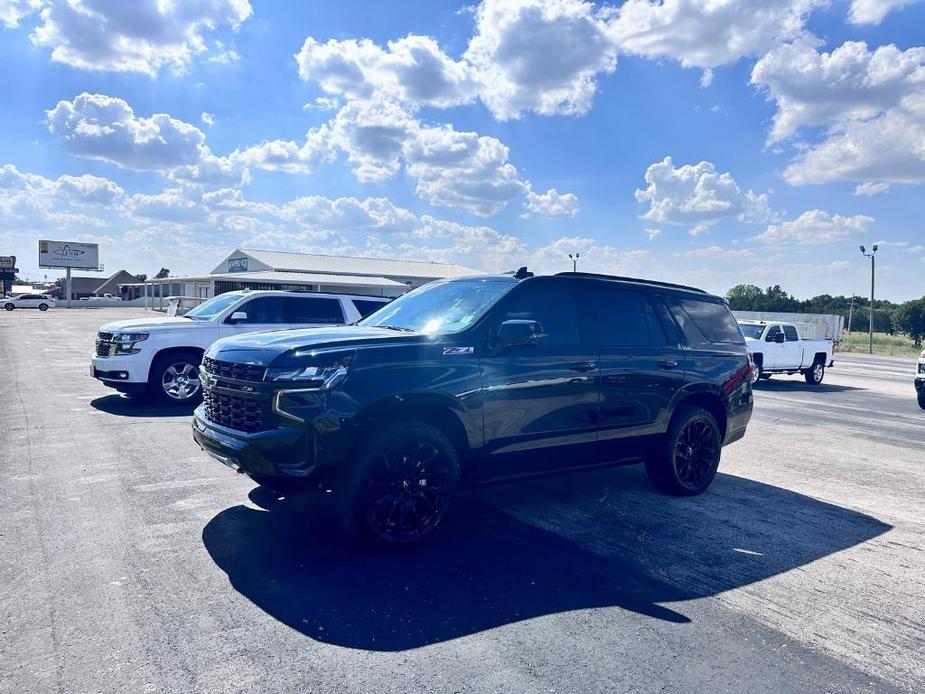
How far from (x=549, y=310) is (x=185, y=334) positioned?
702 cm

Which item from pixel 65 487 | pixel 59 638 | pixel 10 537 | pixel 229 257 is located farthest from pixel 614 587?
pixel 229 257

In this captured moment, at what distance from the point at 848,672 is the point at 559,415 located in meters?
2.60

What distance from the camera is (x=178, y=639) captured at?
3.40 meters

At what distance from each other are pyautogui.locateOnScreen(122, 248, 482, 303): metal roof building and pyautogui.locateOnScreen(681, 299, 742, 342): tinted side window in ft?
134

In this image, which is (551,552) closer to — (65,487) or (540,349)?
(540,349)

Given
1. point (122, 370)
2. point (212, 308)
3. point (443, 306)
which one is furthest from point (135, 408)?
point (443, 306)

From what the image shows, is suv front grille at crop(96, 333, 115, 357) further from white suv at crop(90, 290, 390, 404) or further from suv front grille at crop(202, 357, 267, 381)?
suv front grille at crop(202, 357, 267, 381)

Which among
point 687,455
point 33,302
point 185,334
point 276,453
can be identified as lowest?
point 687,455

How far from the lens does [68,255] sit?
270 feet

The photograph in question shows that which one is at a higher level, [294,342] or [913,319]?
[913,319]

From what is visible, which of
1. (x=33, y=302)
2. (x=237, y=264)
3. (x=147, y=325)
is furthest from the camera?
(x=33, y=302)

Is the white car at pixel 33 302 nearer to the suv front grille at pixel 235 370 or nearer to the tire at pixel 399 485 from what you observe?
the suv front grille at pixel 235 370

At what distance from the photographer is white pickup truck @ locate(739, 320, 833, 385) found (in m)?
18.7

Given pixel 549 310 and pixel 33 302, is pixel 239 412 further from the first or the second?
pixel 33 302
